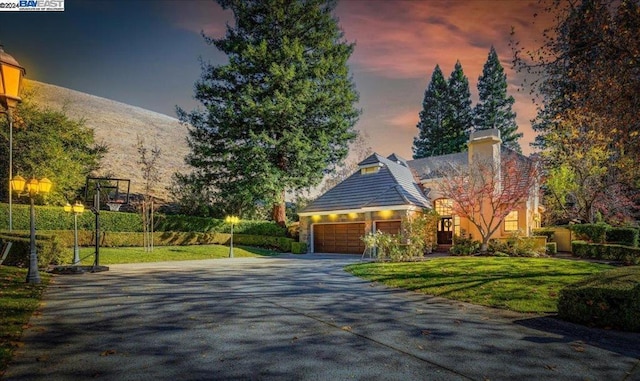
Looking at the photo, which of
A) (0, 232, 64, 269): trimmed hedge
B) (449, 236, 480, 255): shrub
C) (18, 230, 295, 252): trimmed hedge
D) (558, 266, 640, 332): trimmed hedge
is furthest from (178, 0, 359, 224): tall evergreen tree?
(558, 266, 640, 332): trimmed hedge

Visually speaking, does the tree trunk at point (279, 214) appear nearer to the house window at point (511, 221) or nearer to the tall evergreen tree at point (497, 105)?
the house window at point (511, 221)

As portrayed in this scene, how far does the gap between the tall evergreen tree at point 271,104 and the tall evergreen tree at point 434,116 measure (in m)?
25.4

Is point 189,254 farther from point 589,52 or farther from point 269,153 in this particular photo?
point 589,52

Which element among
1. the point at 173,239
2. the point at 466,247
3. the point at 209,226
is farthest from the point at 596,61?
the point at 173,239

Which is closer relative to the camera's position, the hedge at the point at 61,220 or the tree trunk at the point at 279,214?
the hedge at the point at 61,220

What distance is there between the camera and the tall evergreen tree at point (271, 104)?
23.2 m

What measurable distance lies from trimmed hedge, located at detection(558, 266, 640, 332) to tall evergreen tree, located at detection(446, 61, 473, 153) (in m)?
43.9

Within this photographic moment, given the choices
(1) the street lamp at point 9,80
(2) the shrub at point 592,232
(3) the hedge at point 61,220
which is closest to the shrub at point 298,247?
(3) the hedge at point 61,220

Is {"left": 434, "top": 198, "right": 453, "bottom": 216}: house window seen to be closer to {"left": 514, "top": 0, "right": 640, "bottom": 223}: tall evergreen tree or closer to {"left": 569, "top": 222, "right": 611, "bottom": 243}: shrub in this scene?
{"left": 569, "top": 222, "right": 611, "bottom": 243}: shrub

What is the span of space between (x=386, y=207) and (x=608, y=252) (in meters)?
10.2

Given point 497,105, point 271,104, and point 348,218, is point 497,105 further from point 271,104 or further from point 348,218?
point 271,104

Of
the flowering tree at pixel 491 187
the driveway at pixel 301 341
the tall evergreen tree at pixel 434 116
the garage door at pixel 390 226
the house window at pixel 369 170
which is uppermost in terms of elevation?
the tall evergreen tree at pixel 434 116

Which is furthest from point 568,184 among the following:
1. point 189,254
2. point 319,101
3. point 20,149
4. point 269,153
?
point 20,149

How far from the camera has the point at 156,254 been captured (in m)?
16.8
